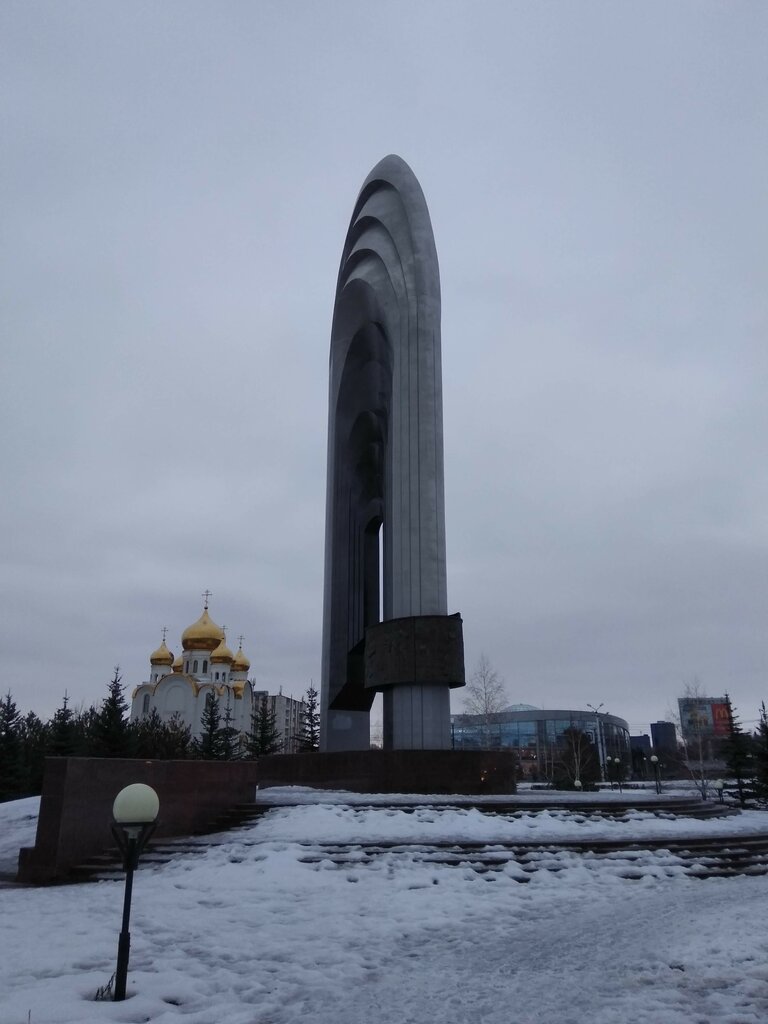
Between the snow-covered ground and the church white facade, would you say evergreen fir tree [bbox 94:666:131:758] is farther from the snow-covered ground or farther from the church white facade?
the church white facade

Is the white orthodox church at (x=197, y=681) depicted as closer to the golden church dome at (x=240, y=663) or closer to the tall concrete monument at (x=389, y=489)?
the golden church dome at (x=240, y=663)

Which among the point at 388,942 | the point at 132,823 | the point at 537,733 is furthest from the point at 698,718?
the point at 132,823

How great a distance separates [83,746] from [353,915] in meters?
27.0

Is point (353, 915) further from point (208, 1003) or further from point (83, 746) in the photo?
point (83, 746)

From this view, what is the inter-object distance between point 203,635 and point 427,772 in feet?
158

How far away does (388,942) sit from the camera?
685 centimetres

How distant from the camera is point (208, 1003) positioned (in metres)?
5.10

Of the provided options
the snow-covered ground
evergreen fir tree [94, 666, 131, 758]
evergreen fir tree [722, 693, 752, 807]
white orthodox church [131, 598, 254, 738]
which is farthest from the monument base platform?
white orthodox church [131, 598, 254, 738]

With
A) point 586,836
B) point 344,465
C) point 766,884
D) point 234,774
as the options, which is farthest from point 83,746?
point 766,884


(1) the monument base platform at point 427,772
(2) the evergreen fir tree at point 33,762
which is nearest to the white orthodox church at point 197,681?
(2) the evergreen fir tree at point 33,762

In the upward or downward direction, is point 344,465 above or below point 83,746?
above

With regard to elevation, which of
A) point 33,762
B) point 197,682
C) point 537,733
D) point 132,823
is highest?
point 197,682

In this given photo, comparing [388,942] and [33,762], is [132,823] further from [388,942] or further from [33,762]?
[33,762]

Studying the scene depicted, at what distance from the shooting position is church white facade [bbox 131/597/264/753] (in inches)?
2322
